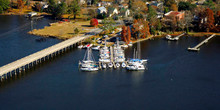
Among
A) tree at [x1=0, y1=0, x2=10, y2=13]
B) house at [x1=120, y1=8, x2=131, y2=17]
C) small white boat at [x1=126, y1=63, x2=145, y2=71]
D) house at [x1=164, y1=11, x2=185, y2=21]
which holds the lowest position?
small white boat at [x1=126, y1=63, x2=145, y2=71]

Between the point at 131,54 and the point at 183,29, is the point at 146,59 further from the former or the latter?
the point at 183,29

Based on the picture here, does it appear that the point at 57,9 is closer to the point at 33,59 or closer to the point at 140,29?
the point at 140,29

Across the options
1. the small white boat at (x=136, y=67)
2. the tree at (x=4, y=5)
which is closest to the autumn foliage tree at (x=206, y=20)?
the small white boat at (x=136, y=67)

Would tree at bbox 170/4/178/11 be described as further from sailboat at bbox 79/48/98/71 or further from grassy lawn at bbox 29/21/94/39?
sailboat at bbox 79/48/98/71

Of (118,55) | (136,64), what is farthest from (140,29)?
(136,64)

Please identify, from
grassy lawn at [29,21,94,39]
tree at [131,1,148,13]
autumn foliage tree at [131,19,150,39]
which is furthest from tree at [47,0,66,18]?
autumn foliage tree at [131,19,150,39]

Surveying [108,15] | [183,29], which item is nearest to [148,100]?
[183,29]
